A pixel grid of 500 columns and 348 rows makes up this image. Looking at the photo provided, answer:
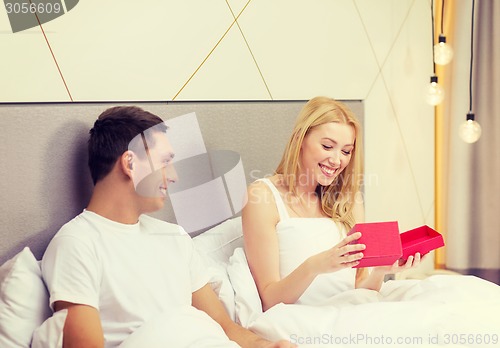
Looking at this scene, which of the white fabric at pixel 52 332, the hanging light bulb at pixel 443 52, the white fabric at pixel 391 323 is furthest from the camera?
the hanging light bulb at pixel 443 52

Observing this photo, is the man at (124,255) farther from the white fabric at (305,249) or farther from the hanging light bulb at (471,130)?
the hanging light bulb at (471,130)

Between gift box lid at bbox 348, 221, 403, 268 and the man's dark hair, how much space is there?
0.60 metres

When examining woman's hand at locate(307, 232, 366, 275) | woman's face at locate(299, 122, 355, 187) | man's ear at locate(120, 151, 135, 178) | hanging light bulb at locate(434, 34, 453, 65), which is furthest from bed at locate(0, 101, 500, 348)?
hanging light bulb at locate(434, 34, 453, 65)

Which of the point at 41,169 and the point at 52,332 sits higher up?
the point at 41,169

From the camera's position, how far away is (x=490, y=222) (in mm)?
2740

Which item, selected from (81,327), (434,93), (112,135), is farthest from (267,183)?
(434,93)

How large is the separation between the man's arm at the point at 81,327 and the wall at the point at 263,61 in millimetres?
359

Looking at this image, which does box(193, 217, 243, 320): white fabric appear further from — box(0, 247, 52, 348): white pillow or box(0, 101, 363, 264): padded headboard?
box(0, 247, 52, 348): white pillow

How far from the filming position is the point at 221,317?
5.00ft

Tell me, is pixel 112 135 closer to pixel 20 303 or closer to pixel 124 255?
pixel 124 255

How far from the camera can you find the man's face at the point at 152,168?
1449mm

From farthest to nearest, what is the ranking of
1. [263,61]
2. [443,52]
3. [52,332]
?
1. [443,52]
2. [263,61]
3. [52,332]

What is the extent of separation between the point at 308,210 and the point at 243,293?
382 mm

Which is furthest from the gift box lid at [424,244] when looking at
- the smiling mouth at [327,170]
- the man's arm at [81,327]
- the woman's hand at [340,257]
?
the man's arm at [81,327]
